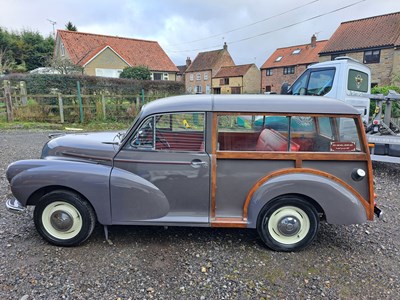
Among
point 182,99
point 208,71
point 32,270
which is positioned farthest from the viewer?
point 208,71

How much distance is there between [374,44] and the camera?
2372 cm

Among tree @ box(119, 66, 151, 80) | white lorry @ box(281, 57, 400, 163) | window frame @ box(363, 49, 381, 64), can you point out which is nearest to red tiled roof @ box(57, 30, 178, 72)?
tree @ box(119, 66, 151, 80)

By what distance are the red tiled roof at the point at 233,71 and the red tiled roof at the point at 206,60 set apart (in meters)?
2.06

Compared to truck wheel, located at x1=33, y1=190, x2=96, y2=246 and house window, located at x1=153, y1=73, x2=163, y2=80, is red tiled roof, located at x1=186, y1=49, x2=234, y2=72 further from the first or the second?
truck wheel, located at x1=33, y1=190, x2=96, y2=246

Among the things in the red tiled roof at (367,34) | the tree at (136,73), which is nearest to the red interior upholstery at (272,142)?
the tree at (136,73)

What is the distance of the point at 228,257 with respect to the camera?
10.2 ft

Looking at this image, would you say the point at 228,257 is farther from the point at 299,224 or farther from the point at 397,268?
the point at 397,268

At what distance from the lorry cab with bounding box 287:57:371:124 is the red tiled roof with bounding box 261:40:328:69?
96.8 feet

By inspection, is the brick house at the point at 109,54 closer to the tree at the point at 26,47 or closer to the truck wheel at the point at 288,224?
the tree at the point at 26,47

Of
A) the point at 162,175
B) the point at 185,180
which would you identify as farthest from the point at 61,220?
the point at 185,180

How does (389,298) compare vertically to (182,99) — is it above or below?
below

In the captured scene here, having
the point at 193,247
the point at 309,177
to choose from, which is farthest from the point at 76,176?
the point at 309,177

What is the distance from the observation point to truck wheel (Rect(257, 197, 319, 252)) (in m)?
3.13

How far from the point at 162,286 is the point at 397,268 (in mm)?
2504
